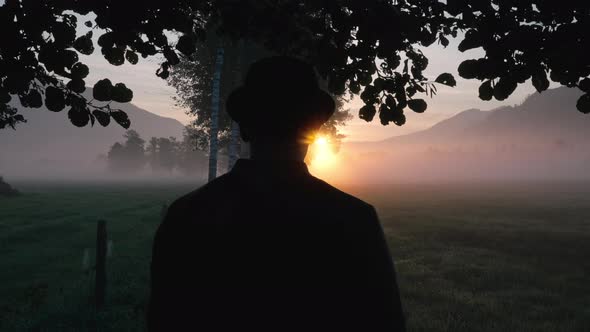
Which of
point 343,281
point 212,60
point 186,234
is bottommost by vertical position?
point 343,281

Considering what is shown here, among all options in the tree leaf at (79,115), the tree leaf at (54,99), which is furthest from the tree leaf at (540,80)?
the tree leaf at (54,99)

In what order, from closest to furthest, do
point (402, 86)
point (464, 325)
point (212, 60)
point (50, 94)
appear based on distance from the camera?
point (50, 94)
point (402, 86)
point (464, 325)
point (212, 60)

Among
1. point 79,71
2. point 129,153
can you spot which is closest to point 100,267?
point 79,71

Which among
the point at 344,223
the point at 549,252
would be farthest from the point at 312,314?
the point at 549,252

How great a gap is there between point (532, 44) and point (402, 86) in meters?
1.24

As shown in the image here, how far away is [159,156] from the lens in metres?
163

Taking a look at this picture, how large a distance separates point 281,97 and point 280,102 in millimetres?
22

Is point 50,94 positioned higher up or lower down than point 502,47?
lower down

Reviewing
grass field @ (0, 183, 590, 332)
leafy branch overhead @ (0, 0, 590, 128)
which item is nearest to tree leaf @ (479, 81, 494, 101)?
leafy branch overhead @ (0, 0, 590, 128)

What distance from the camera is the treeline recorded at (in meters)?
151

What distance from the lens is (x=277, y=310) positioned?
176cm

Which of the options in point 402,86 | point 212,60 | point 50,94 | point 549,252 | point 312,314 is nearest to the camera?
point 312,314

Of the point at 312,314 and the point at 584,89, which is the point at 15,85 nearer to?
the point at 312,314

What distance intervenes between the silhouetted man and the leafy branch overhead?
136 centimetres
